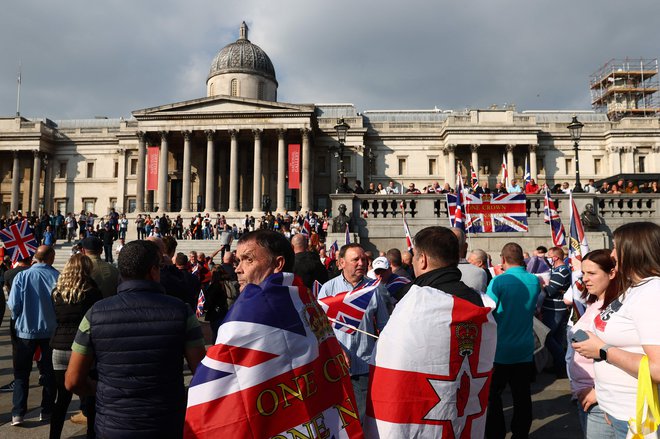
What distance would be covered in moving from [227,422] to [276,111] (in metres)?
42.0

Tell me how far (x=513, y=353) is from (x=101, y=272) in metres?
4.82

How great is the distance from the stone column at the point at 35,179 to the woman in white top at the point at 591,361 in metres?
56.8

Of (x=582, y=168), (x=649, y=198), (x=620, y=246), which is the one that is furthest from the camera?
(x=582, y=168)

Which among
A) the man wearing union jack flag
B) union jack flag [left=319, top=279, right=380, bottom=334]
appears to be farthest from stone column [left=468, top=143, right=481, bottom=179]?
the man wearing union jack flag

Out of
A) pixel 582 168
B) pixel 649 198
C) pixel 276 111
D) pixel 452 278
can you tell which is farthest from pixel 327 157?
pixel 452 278

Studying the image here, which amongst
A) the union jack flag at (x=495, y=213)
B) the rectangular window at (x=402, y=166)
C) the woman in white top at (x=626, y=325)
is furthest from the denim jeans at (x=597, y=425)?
the rectangular window at (x=402, y=166)

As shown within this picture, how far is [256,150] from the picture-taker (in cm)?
4281

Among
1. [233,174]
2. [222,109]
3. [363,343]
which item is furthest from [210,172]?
[363,343]

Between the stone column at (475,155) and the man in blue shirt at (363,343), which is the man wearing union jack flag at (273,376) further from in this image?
the stone column at (475,155)

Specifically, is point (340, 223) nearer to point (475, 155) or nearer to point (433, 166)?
point (475, 155)

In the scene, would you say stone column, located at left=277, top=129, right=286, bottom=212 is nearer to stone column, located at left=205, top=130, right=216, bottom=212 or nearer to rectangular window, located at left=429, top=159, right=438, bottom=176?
stone column, located at left=205, top=130, right=216, bottom=212

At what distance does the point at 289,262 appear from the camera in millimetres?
3154

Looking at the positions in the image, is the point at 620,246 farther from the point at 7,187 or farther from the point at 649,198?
the point at 7,187

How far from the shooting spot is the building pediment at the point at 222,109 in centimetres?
4288
